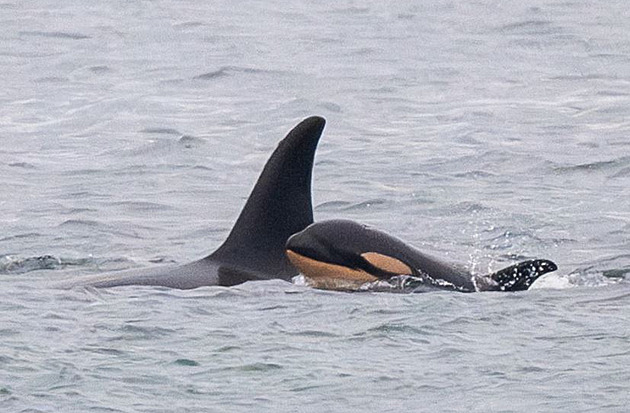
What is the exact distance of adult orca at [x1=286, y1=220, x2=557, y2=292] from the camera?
46.2ft

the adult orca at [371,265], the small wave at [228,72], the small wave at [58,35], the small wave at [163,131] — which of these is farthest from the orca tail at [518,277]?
the small wave at [58,35]

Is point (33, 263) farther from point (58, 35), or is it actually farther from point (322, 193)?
point (58, 35)

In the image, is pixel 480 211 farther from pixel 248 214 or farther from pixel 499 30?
pixel 499 30

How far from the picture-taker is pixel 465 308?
13352mm

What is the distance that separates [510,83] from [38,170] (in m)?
9.13

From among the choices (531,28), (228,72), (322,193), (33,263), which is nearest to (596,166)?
(322,193)

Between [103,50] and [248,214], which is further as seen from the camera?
[103,50]

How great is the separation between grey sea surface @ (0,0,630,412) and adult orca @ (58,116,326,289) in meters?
0.41

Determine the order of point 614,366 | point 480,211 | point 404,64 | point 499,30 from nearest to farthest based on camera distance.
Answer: point 614,366 → point 480,211 → point 404,64 → point 499,30

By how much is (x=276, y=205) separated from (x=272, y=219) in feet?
0.39

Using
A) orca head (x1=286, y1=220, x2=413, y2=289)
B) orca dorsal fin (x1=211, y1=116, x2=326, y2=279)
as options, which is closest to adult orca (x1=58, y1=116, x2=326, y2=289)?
orca dorsal fin (x1=211, y1=116, x2=326, y2=279)

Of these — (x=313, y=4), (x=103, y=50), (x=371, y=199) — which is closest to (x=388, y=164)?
(x=371, y=199)

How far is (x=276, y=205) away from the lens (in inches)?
578

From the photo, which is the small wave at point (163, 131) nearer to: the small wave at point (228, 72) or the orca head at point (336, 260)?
the small wave at point (228, 72)
